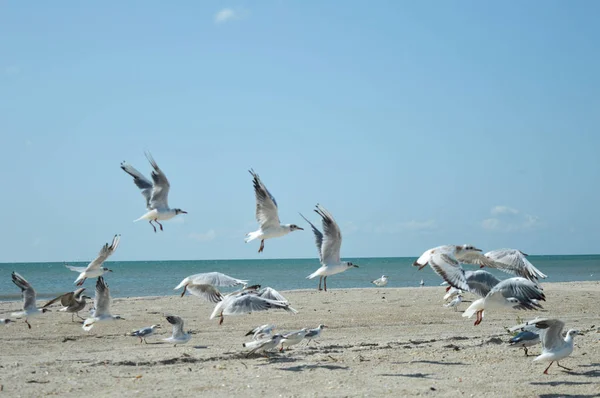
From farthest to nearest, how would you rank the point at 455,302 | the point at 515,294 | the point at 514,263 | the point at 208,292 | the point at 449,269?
the point at 455,302 < the point at 208,292 < the point at 514,263 < the point at 449,269 < the point at 515,294

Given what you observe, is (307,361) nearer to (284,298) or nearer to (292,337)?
(292,337)

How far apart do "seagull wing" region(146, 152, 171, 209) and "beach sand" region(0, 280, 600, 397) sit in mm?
2897

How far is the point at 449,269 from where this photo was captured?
10719 mm

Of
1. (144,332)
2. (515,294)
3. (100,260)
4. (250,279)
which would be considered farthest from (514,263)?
(250,279)

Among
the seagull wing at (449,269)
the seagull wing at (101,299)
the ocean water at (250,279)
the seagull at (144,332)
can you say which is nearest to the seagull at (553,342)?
the seagull wing at (449,269)

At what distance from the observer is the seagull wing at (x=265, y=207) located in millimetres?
14195

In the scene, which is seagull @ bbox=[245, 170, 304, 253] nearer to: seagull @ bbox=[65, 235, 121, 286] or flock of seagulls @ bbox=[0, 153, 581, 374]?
flock of seagulls @ bbox=[0, 153, 581, 374]

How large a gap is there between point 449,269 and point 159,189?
8.06 meters

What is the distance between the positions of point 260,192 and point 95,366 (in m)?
5.80

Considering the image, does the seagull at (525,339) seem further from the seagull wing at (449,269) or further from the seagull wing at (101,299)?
the seagull wing at (101,299)

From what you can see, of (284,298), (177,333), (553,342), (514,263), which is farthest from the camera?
(284,298)

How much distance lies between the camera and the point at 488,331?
41.4 feet

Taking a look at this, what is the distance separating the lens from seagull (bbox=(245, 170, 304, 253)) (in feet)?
46.9

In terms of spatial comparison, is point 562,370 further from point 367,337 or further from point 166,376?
point 166,376
